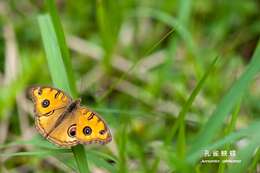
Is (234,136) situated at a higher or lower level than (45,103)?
lower

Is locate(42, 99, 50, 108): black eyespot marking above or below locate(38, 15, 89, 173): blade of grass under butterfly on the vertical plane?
below

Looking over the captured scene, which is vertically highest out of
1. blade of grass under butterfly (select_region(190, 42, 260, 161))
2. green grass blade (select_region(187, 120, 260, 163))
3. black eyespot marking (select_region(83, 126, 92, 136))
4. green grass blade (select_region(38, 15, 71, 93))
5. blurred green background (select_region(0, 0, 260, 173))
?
blurred green background (select_region(0, 0, 260, 173))

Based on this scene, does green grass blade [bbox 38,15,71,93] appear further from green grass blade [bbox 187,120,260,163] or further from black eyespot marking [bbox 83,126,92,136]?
green grass blade [bbox 187,120,260,163]

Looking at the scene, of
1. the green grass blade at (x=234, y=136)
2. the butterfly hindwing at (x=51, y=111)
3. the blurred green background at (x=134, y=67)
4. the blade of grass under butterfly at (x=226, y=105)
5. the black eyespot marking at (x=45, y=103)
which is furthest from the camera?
the blurred green background at (x=134, y=67)

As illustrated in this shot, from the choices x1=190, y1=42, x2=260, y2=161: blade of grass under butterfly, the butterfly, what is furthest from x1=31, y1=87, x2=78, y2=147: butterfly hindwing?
x1=190, y1=42, x2=260, y2=161: blade of grass under butterfly

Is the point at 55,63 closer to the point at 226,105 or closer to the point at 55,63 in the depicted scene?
the point at 55,63

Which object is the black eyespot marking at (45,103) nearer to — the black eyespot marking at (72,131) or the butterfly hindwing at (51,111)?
the butterfly hindwing at (51,111)

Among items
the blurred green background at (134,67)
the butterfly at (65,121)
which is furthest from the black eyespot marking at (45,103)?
the blurred green background at (134,67)

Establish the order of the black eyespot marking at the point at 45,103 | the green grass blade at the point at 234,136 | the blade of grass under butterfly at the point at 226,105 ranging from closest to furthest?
1. the green grass blade at the point at 234,136
2. the blade of grass under butterfly at the point at 226,105
3. the black eyespot marking at the point at 45,103

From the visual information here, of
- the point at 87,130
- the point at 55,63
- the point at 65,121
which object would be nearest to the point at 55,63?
the point at 55,63
